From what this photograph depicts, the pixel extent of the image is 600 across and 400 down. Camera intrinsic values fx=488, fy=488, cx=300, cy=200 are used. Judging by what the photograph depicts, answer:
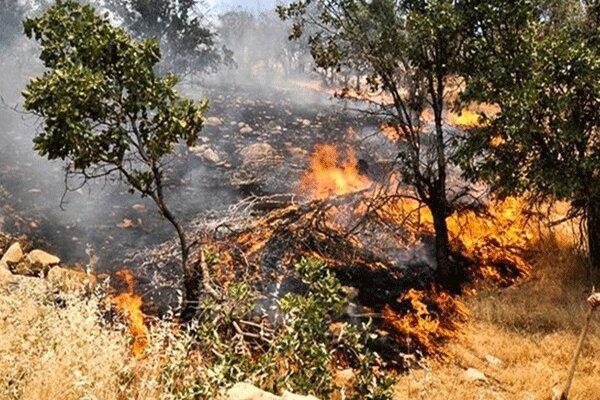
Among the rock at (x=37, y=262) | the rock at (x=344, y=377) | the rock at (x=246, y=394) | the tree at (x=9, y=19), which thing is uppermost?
the tree at (x=9, y=19)

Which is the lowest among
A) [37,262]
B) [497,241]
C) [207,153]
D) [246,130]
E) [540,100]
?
[37,262]

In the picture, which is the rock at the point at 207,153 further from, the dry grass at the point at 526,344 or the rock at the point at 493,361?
the rock at the point at 493,361

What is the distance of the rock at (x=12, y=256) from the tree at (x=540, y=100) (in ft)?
30.4

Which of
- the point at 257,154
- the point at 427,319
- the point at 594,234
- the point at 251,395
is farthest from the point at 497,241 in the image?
the point at 251,395

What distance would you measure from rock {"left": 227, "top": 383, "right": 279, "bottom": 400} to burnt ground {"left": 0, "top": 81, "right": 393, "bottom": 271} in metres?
7.13

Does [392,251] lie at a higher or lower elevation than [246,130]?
lower

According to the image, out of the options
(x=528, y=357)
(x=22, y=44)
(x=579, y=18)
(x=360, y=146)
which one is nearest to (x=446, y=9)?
(x=579, y=18)

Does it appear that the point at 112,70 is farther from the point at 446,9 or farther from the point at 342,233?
the point at 342,233

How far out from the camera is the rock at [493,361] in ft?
26.1

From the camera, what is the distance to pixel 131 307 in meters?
8.90

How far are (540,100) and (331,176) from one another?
9.82 metres

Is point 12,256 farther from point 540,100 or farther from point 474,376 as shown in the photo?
point 540,100

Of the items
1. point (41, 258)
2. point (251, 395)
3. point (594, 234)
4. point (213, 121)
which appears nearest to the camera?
point (251, 395)

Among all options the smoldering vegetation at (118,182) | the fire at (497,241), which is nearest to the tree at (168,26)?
the smoldering vegetation at (118,182)
